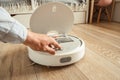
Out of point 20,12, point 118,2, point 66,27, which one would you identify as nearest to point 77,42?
point 66,27

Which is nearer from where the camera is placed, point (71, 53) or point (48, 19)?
point (71, 53)

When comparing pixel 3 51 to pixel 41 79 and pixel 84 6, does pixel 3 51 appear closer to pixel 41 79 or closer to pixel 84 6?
pixel 41 79

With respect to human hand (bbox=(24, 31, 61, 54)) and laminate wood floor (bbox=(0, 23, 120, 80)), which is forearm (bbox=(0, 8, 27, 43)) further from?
laminate wood floor (bbox=(0, 23, 120, 80))

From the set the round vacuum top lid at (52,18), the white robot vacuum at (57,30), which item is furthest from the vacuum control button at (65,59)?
the round vacuum top lid at (52,18)

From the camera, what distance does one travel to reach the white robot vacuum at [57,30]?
0.55 meters

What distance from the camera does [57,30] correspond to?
2.49 feet

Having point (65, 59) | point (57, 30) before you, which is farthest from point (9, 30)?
point (57, 30)

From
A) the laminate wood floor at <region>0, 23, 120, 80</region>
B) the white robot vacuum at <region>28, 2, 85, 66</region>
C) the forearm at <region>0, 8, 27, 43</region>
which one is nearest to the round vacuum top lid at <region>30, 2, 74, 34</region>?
the white robot vacuum at <region>28, 2, 85, 66</region>

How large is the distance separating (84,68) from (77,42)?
0.16 meters

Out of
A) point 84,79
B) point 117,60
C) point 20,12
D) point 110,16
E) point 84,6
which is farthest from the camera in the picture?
point 110,16

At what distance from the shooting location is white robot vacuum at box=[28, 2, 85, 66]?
0.55 m

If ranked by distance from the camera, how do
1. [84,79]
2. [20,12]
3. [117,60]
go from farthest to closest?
A: [20,12] < [117,60] < [84,79]

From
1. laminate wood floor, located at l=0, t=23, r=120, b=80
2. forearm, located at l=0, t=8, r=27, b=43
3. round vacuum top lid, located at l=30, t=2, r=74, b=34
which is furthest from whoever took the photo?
round vacuum top lid, located at l=30, t=2, r=74, b=34

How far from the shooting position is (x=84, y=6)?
5.63ft
